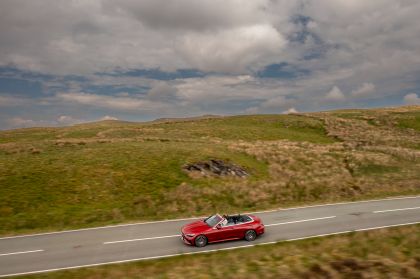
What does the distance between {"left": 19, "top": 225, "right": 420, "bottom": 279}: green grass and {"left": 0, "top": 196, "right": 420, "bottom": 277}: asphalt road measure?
130 centimetres

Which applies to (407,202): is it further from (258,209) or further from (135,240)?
(135,240)

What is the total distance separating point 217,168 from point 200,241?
50.1 feet

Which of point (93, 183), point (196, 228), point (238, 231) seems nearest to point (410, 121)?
point (238, 231)

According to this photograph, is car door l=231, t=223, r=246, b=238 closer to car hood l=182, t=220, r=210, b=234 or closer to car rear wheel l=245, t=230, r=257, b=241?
car rear wheel l=245, t=230, r=257, b=241

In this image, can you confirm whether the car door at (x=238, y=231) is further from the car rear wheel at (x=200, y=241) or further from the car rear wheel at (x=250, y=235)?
the car rear wheel at (x=200, y=241)

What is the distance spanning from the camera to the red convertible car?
59.5 ft

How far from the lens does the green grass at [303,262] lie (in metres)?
11.5

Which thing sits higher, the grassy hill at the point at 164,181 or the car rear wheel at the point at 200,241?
the grassy hill at the point at 164,181

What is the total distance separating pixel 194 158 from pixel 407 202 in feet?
62.9

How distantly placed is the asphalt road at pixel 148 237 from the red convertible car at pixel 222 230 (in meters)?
0.38

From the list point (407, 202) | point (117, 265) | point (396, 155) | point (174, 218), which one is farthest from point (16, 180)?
point (396, 155)

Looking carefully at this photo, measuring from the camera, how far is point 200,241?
18.1 m

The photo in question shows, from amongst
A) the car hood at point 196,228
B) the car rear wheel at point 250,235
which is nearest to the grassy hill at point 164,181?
the car hood at point 196,228

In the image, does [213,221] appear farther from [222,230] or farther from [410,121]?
[410,121]
